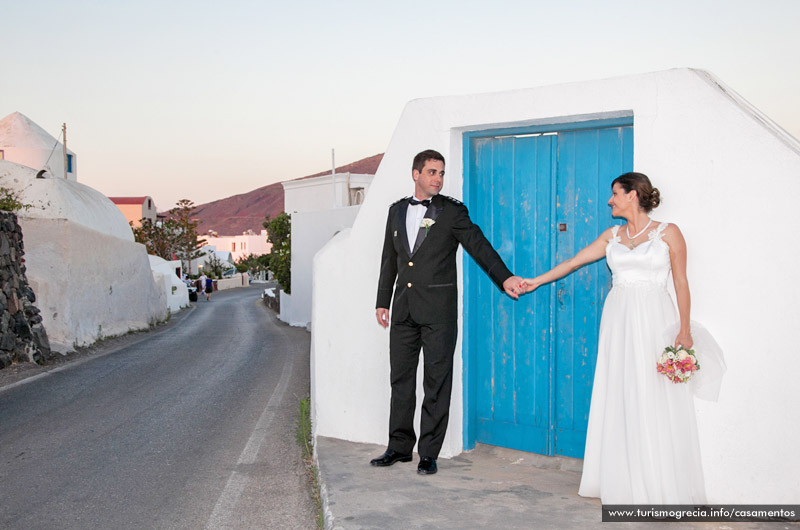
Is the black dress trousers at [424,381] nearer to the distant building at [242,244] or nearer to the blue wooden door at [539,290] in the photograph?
the blue wooden door at [539,290]

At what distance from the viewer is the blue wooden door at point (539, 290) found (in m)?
5.30

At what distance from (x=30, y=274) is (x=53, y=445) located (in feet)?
37.7

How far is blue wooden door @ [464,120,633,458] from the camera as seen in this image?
5301mm

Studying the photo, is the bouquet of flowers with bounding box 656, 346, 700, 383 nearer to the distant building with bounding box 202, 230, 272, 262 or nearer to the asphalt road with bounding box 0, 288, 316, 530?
the asphalt road with bounding box 0, 288, 316, 530

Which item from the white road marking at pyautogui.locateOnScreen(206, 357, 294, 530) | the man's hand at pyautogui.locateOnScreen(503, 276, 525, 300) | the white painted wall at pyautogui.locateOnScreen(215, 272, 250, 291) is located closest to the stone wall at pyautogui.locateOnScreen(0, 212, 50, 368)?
the white road marking at pyautogui.locateOnScreen(206, 357, 294, 530)

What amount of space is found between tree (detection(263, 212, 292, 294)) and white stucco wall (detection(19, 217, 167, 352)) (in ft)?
38.5

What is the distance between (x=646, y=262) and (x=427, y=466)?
2051 millimetres

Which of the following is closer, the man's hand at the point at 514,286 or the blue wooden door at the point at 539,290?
the man's hand at the point at 514,286

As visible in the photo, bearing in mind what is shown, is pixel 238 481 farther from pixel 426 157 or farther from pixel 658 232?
pixel 658 232

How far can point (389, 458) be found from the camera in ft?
17.7

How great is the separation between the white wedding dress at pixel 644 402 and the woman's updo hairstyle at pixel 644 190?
153mm

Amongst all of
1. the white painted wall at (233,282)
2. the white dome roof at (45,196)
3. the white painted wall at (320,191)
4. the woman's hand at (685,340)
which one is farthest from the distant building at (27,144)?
the woman's hand at (685,340)

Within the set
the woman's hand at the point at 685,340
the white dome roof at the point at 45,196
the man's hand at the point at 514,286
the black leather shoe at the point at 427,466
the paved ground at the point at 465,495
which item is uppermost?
the white dome roof at the point at 45,196

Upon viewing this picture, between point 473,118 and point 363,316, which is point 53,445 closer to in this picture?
point 363,316
